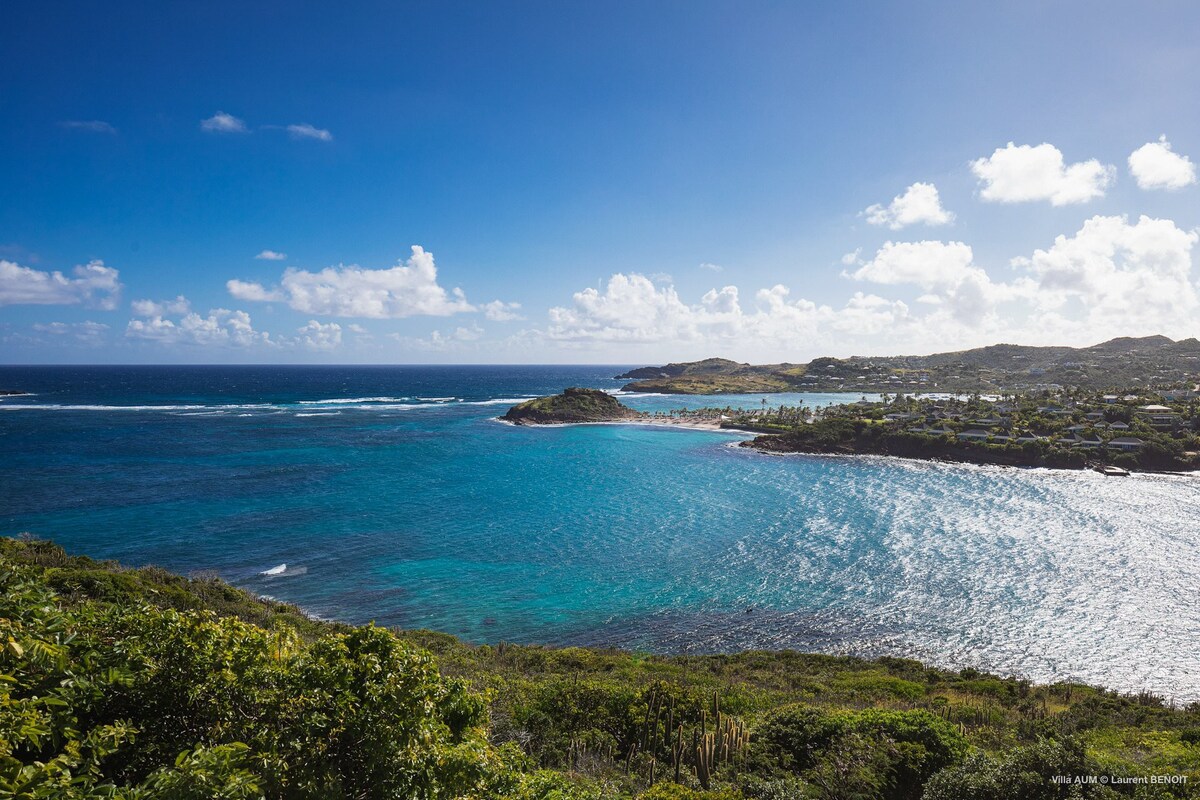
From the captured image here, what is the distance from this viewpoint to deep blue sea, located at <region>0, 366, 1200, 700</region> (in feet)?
108

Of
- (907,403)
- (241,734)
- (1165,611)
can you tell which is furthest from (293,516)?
(907,403)

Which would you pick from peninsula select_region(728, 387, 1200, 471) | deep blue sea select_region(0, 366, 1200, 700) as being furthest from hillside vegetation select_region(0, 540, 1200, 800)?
peninsula select_region(728, 387, 1200, 471)

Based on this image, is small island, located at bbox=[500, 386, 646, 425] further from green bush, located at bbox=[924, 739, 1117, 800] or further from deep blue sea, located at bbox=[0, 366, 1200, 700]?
green bush, located at bbox=[924, 739, 1117, 800]

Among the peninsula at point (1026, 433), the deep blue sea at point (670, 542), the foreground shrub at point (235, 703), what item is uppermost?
the foreground shrub at point (235, 703)

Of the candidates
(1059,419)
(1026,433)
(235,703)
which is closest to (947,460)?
(1026,433)

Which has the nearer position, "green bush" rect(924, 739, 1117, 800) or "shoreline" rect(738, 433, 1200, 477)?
"green bush" rect(924, 739, 1117, 800)

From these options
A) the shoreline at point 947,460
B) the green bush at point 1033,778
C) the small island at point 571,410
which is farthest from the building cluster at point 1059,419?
the green bush at point 1033,778

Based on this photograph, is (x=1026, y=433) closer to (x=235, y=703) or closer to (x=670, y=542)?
(x=670, y=542)

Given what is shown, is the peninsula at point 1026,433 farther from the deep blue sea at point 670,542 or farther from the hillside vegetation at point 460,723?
the hillside vegetation at point 460,723

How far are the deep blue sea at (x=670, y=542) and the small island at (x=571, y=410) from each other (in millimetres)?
39381

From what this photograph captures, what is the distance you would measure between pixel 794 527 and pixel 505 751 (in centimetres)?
4651

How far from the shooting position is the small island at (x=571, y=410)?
129 meters

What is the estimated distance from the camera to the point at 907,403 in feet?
417

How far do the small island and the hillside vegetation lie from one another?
335 ft
